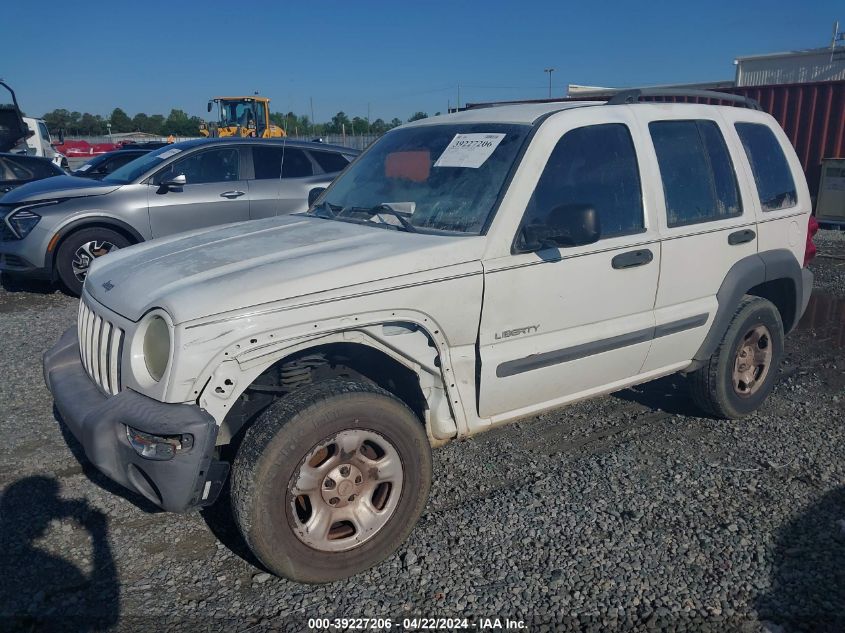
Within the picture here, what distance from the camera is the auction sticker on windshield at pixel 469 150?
360cm

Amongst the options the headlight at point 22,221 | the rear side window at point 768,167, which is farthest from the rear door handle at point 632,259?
the headlight at point 22,221

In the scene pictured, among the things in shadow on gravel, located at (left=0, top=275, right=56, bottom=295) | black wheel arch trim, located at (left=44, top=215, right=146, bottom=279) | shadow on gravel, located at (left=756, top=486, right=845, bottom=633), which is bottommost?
shadow on gravel, located at (left=756, top=486, right=845, bottom=633)

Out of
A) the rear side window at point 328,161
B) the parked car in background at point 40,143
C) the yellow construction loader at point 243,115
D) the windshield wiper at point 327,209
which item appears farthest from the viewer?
the yellow construction loader at point 243,115

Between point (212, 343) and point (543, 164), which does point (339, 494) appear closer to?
point (212, 343)

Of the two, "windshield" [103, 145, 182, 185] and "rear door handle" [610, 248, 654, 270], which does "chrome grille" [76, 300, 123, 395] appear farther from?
"windshield" [103, 145, 182, 185]

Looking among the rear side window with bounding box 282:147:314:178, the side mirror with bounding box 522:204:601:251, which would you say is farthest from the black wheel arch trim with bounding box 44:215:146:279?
the side mirror with bounding box 522:204:601:251

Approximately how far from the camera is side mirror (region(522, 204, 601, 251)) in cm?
324

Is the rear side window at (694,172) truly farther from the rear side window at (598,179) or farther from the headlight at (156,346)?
the headlight at (156,346)

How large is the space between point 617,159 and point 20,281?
7709 mm

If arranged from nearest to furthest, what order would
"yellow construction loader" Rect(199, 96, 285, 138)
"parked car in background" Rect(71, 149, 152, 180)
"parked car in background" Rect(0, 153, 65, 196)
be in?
1. "parked car in background" Rect(71, 149, 152, 180)
2. "parked car in background" Rect(0, 153, 65, 196)
3. "yellow construction loader" Rect(199, 96, 285, 138)

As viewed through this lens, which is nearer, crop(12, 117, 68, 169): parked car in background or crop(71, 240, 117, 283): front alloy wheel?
crop(71, 240, 117, 283): front alloy wheel

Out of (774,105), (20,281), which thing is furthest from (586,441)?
(774,105)

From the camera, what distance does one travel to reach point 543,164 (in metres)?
3.49

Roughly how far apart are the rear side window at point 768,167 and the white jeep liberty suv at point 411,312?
0.02 m
